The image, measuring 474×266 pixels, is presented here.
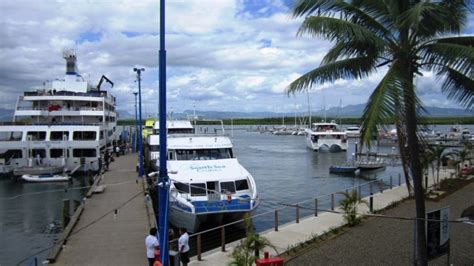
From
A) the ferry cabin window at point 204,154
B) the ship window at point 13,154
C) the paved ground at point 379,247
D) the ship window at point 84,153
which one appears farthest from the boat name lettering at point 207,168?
the ship window at point 13,154

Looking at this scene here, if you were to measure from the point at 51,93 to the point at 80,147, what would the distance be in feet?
35.8

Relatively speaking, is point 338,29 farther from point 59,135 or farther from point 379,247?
point 59,135

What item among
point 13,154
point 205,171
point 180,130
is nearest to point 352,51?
point 205,171

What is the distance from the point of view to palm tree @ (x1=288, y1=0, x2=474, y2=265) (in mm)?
9586

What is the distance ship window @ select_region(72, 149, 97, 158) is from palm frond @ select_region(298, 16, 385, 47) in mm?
40267

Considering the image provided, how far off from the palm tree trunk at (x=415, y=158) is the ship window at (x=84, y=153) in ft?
130

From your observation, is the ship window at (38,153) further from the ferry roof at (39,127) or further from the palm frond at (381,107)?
the palm frond at (381,107)

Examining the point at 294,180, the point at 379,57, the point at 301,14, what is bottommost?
the point at 294,180

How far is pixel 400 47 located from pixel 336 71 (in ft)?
4.98

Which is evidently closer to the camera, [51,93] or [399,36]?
[399,36]

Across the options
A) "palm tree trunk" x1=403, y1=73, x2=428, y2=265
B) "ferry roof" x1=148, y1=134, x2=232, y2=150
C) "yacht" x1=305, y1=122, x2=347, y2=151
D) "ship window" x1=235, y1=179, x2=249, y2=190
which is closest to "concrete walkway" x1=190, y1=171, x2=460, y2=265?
"ship window" x1=235, y1=179, x2=249, y2=190

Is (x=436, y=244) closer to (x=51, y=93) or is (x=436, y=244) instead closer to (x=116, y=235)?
(x=116, y=235)

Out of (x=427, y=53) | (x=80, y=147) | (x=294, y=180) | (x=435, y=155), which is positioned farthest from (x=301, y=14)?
(x=80, y=147)

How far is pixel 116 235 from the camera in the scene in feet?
59.6
